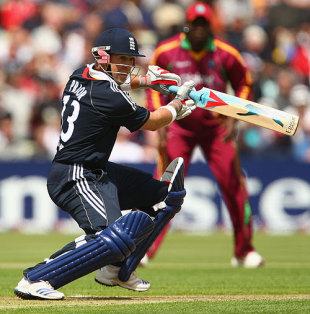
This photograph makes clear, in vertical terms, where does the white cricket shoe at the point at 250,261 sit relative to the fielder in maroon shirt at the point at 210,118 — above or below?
below

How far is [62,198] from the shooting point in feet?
17.8

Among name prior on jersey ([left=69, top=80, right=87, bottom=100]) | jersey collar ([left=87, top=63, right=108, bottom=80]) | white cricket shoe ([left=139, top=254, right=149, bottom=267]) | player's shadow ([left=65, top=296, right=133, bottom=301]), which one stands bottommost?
white cricket shoe ([left=139, top=254, right=149, bottom=267])

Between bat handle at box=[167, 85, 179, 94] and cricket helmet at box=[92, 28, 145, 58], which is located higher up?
cricket helmet at box=[92, 28, 145, 58]

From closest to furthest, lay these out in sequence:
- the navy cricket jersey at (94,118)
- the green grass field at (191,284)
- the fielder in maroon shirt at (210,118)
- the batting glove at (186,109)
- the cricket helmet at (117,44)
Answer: the green grass field at (191,284) → the navy cricket jersey at (94,118) → the cricket helmet at (117,44) → the batting glove at (186,109) → the fielder in maroon shirt at (210,118)

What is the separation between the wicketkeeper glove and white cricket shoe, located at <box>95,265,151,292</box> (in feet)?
4.55

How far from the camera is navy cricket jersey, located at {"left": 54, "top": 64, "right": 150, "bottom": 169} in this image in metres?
5.33

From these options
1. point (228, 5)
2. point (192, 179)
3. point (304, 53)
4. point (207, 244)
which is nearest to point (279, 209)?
point (192, 179)

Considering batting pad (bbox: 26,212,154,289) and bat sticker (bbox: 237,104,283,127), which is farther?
bat sticker (bbox: 237,104,283,127)

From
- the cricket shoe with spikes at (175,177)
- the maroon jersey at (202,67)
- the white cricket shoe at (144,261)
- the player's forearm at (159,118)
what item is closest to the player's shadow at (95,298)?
the cricket shoe with spikes at (175,177)

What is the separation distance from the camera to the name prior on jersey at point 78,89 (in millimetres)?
5434

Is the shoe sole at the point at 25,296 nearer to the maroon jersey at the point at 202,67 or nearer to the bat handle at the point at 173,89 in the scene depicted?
the bat handle at the point at 173,89

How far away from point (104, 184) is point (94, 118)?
0.45m

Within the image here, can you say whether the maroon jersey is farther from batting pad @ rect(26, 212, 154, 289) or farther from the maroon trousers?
batting pad @ rect(26, 212, 154, 289)

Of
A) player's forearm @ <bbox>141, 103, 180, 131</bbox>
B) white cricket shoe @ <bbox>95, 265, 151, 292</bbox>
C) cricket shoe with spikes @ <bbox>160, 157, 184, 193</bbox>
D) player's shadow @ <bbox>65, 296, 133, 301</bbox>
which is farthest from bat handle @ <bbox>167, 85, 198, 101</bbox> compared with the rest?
player's shadow @ <bbox>65, 296, 133, 301</bbox>
